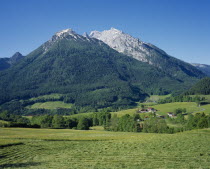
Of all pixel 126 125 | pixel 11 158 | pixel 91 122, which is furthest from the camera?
pixel 91 122

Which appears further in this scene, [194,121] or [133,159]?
[194,121]

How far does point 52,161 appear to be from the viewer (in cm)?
3262

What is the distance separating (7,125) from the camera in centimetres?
10944

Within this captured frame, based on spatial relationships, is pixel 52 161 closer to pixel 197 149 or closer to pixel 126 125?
pixel 197 149

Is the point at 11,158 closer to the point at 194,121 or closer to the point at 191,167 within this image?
the point at 191,167

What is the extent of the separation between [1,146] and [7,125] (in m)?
70.4

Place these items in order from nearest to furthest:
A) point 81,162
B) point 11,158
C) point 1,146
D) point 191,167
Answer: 1. point 191,167
2. point 81,162
3. point 11,158
4. point 1,146

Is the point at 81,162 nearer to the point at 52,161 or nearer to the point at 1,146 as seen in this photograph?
the point at 52,161

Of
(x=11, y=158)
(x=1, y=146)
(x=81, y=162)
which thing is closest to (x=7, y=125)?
(x=1, y=146)

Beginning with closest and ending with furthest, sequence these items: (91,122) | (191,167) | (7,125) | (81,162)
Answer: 1. (191,167)
2. (81,162)
3. (7,125)
4. (91,122)


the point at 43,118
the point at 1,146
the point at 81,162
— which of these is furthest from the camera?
the point at 43,118

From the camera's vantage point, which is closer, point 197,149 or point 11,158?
point 11,158

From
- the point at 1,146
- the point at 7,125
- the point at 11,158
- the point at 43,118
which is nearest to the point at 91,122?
the point at 43,118

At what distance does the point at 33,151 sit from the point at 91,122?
114 m
